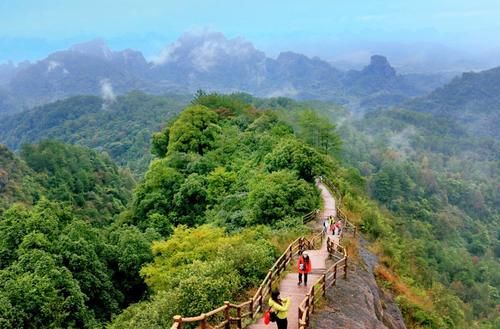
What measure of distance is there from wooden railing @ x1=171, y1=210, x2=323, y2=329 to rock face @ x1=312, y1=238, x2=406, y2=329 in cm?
212

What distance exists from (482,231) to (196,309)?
11465cm

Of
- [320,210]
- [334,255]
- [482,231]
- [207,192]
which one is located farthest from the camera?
[482,231]

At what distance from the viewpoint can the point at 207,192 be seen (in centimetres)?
4091

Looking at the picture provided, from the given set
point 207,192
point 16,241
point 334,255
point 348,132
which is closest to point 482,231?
point 348,132

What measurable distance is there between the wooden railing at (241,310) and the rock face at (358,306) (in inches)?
83.3

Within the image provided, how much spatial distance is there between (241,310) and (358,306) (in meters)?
5.51

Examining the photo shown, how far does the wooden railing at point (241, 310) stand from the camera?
1310 centimetres

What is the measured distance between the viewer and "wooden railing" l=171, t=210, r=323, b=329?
13102 mm

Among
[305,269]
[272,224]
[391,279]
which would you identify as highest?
[305,269]

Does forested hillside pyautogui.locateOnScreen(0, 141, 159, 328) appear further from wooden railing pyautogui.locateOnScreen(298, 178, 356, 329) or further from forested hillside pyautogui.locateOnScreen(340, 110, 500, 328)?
forested hillside pyautogui.locateOnScreen(340, 110, 500, 328)

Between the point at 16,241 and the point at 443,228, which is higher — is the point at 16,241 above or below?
above

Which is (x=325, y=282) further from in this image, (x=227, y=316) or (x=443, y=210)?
(x=443, y=210)

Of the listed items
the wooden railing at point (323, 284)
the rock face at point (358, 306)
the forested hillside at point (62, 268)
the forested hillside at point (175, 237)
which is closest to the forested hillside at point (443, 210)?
the rock face at point (358, 306)

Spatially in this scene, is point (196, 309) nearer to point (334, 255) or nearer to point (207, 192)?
point (334, 255)
